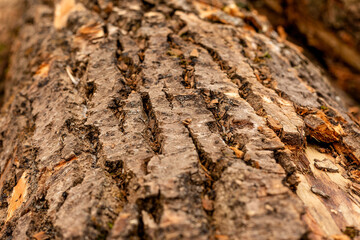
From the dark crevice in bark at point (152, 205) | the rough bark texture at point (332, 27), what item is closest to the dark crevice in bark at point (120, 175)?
the dark crevice in bark at point (152, 205)

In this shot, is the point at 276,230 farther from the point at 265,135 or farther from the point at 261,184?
the point at 265,135

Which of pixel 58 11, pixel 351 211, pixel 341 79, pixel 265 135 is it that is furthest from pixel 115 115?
pixel 341 79

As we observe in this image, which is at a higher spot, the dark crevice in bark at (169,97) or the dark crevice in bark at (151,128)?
the dark crevice in bark at (169,97)

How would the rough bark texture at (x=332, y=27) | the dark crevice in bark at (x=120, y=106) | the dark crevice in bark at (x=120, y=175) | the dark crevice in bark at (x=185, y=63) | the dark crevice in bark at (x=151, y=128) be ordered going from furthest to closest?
the rough bark texture at (x=332, y=27), the dark crevice in bark at (x=185, y=63), the dark crevice in bark at (x=120, y=106), the dark crevice in bark at (x=151, y=128), the dark crevice in bark at (x=120, y=175)

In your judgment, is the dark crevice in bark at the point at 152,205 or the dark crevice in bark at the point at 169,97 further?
the dark crevice in bark at the point at 169,97

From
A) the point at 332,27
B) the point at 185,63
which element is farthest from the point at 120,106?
the point at 332,27

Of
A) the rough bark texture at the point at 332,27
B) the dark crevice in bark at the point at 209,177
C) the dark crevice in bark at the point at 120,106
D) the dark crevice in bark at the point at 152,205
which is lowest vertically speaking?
the rough bark texture at the point at 332,27

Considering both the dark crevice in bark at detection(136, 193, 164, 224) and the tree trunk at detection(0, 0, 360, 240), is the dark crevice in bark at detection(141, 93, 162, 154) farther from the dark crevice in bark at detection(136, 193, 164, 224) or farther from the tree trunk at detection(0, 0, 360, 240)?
the dark crevice in bark at detection(136, 193, 164, 224)

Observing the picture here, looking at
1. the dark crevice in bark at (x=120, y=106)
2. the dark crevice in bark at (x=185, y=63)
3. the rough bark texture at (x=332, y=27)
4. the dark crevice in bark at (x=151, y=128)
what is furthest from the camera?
the rough bark texture at (x=332, y=27)

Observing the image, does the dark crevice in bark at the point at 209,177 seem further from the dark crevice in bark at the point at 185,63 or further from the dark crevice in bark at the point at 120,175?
the dark crevice in bark at the point at 185,63
